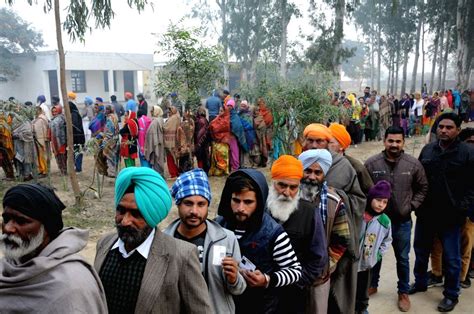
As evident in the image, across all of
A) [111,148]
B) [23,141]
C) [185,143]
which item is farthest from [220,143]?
[23,141]

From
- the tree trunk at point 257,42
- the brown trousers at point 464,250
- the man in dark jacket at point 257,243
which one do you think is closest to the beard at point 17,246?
the man in dark jacket at point 257,243

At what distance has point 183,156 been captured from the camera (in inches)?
344

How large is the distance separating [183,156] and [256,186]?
658 cm

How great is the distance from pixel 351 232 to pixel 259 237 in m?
1.02

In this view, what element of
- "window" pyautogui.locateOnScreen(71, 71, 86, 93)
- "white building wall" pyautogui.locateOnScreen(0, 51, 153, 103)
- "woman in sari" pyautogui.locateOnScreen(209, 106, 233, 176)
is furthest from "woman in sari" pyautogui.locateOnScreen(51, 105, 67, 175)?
"window" pyautogui.locateOnScreen(71, 71, 86, 93)

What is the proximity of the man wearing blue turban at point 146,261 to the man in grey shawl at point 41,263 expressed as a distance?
0.18 m

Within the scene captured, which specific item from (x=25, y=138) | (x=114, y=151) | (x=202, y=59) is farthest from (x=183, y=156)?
(x=25, y=138)

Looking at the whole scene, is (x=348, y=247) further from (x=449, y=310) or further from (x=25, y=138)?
(x=25, y=138)

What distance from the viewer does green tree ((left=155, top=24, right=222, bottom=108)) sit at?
7926 millimetres

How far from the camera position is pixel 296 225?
2482 mm

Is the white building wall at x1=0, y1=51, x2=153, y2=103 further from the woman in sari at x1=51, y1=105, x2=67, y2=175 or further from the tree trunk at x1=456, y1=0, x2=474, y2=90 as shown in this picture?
the tree trunk at x1=456, y1=0, x2=474, y2=90

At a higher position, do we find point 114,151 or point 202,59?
point 202,59

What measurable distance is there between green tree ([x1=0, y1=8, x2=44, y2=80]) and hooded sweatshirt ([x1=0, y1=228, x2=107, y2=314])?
103 feet

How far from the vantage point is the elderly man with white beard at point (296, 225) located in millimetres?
2484
